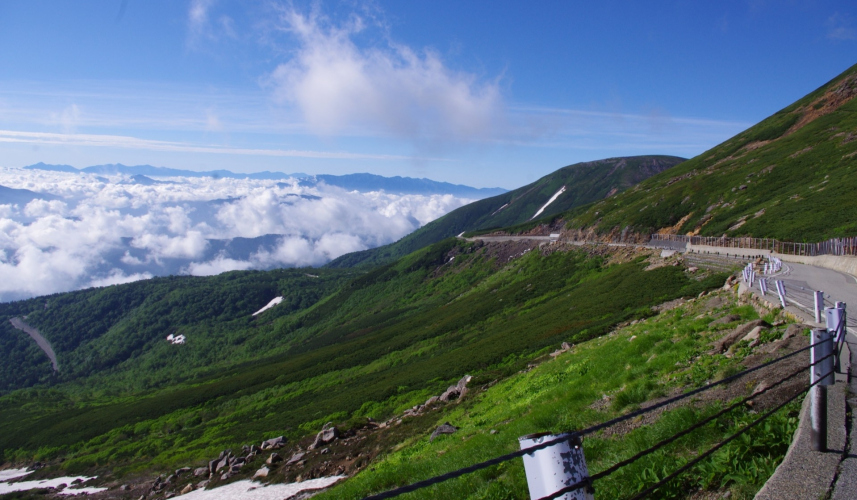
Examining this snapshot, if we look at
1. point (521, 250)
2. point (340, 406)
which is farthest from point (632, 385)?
point (521, 250)

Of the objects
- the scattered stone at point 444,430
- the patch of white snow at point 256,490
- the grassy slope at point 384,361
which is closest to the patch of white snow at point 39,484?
the grassy slope at point 384,361

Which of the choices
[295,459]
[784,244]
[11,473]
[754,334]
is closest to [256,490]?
[295,459]

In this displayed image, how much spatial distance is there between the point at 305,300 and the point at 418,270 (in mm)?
73417

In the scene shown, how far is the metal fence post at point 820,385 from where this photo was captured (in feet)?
20.0

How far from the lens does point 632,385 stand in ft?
42.8

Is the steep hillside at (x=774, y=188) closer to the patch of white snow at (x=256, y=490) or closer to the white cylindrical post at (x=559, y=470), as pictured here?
the patch of white snow at (x=256, y=490)

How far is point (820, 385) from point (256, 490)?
28002 millimetres

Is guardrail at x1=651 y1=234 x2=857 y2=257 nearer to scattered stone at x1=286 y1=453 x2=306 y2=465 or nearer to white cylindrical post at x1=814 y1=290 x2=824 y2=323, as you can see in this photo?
white cylindrical post at x1=814 y1=290 x2=824 y2=323

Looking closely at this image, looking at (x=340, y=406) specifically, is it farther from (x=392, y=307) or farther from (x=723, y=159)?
(x=723, y=159)

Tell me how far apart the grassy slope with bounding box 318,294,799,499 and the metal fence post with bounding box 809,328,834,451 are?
2.13 ft

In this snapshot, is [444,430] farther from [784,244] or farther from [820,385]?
[784,244]

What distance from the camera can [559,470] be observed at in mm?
4098

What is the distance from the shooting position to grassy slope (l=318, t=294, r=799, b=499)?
6.81 metres

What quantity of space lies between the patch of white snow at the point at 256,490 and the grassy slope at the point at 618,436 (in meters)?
5.00
